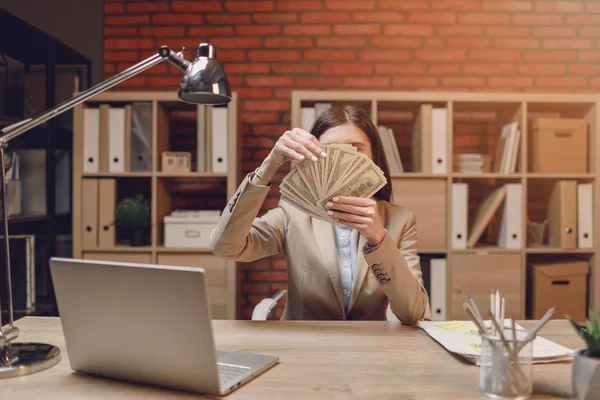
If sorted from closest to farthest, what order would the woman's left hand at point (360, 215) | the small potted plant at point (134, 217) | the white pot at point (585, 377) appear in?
1. the white pot at point (585, 377)
2. the woman's left hand at point (360, 215)
3. the small potted plant at point (134, 217)

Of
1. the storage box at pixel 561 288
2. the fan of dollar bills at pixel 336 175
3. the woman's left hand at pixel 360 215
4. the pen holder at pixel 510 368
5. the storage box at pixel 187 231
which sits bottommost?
the storage box at pixel 561 288

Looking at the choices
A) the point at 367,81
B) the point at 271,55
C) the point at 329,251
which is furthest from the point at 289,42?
the point at 329,251

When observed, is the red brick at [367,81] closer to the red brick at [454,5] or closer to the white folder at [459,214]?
the red brick at [454,5]

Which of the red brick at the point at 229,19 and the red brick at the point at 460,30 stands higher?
the red brick at the point at 229,19

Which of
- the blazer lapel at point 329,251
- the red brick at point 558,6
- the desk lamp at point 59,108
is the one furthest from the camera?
the red brick at point 558,6

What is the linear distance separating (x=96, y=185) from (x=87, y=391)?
74.5 inches

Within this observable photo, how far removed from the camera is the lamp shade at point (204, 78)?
1.08 m

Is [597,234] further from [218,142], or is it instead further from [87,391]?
[87,391]

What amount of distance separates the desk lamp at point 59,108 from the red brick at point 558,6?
2.58 m

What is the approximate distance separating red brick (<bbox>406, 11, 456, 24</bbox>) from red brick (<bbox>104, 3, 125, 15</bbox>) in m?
1.72

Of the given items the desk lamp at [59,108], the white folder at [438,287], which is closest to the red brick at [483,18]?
the white folder at [438,287]

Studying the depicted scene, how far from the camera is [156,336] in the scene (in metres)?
0.83

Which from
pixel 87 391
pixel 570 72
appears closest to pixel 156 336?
pixel 87 391

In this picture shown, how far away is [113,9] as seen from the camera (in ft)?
9.89
